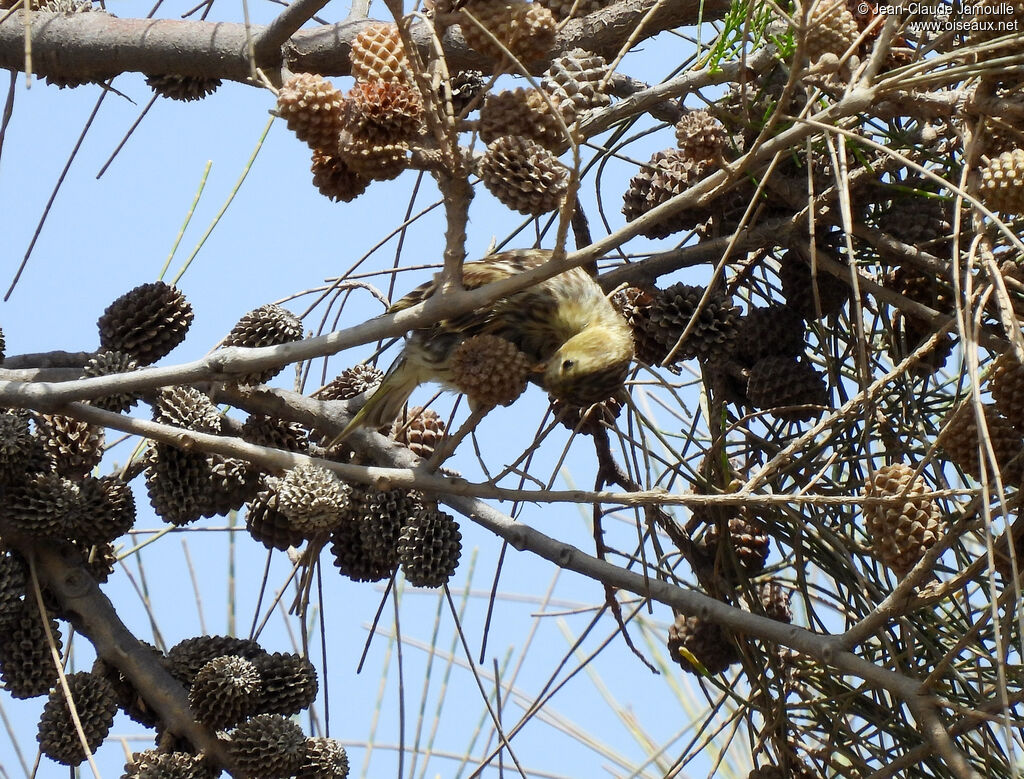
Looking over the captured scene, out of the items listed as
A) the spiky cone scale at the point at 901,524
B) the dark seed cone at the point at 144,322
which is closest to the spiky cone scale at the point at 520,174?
the spiky cone scale at the point at 901,524

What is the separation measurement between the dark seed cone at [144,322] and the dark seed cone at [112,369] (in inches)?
2.1

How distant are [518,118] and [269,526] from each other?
767mm

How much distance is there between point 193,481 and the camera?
168 centimetres

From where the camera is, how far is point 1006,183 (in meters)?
1.24

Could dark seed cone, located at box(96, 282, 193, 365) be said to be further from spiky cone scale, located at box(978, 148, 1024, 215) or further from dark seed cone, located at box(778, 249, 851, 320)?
spiky cone scale, located at box(978, 148, 1024, 215)

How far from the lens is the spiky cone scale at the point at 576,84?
1.33 metres

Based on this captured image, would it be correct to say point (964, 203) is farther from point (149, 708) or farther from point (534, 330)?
point (149, 708)

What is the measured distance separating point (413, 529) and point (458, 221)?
51 centimetres

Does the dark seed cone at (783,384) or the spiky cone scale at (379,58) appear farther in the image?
the dark seed cone at (783,384)

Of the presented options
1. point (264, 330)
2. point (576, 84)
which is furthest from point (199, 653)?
point (576, 84)

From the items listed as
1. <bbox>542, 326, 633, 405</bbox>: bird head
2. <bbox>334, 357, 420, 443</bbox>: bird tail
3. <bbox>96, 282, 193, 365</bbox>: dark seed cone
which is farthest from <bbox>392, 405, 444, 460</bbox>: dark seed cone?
<bbox>96, 282, 193, 365</bbox>: dark seed cone

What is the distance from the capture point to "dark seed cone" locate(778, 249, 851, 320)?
181 centimetres

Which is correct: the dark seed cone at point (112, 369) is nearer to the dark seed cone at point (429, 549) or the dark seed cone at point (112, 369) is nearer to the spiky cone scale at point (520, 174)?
the dark seed cone at point (429, 549)

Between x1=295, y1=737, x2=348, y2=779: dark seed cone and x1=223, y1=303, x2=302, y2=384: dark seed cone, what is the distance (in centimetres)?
52
